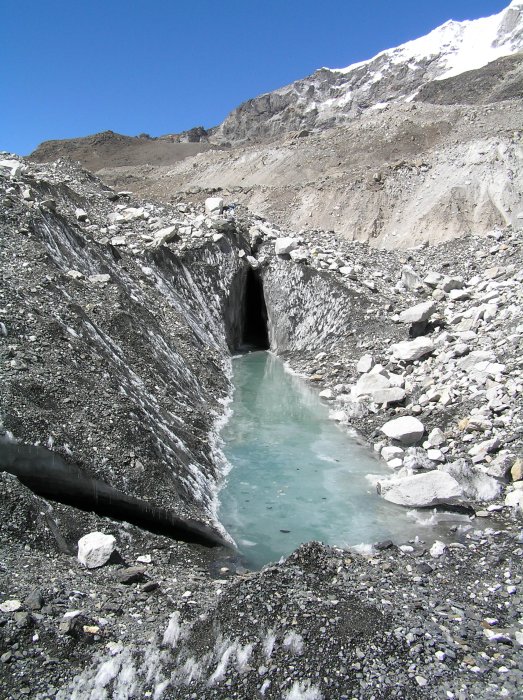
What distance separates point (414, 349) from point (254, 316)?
948 centimetres

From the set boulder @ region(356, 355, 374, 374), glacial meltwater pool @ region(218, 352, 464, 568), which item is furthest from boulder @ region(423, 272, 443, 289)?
glacial meltwater pool @ region(218, 352, 464, 568)

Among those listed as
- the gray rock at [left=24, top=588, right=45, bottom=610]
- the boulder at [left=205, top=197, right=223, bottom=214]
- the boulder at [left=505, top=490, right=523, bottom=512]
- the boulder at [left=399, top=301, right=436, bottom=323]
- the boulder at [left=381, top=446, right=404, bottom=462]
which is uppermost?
the boulder at [left=205, top=197, right=223, bottom=214]

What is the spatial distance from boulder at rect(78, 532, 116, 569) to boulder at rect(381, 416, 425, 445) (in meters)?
6.76

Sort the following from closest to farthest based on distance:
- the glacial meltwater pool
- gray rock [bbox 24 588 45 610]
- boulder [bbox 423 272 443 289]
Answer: gray rock [bbox 24 588 45 610] < the glacial meltwater pool < boulder [bbox 423 272 443 289]

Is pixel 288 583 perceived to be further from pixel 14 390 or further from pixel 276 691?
pixel 14 390

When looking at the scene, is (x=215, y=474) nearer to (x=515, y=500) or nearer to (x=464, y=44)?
(x=515, y=500)

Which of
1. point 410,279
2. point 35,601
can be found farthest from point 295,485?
point 410,279

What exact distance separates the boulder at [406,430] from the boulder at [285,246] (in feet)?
32.2

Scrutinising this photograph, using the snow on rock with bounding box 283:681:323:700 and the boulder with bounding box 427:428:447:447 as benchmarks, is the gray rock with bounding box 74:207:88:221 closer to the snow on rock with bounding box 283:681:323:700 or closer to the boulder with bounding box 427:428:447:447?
the boulder with bounding box 427:428:447:447

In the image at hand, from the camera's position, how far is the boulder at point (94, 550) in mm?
6074

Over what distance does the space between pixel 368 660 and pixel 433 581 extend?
1827 mm

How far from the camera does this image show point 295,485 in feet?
33.4

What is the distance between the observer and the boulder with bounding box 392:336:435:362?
1448 centimetres

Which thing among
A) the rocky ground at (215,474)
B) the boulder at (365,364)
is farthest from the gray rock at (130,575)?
the boulder at (365,364)
